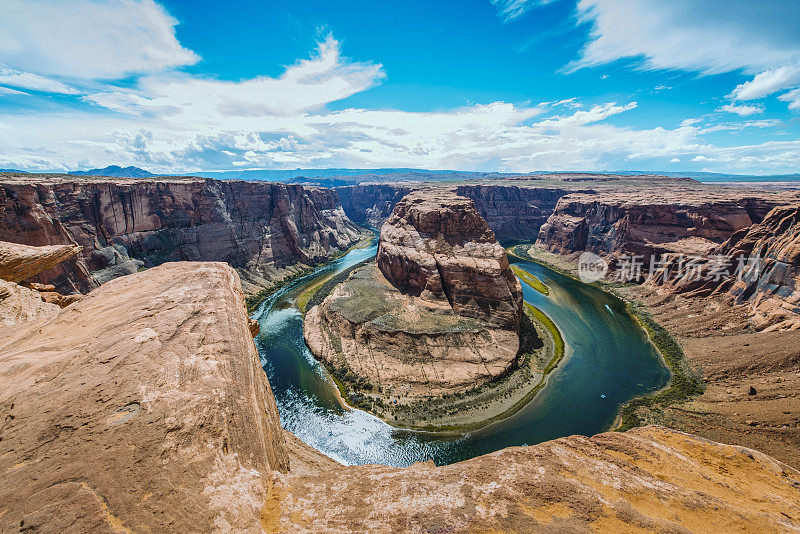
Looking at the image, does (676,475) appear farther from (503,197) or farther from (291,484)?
(503,197)

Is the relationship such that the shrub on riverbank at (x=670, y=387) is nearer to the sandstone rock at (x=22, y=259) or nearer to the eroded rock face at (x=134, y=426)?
the eroded rock face at (x=134, y=426)

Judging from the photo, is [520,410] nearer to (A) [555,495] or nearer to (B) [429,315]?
(B) [429,315]

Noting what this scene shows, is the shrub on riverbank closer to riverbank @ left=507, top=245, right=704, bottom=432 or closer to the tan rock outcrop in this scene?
riverbank @ left=507, top=245, right=704, bottom=432

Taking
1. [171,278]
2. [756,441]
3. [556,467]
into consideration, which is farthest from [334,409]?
[756,441]

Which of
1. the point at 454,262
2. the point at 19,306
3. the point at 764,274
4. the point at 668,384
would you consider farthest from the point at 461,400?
the point at 764,274

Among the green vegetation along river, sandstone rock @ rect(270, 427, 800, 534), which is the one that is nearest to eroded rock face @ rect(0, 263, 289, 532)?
sandstone rock @ rect(270, 427, 800, 534)

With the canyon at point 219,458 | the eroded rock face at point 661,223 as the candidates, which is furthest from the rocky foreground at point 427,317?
the eroded rock face at point 661,223
